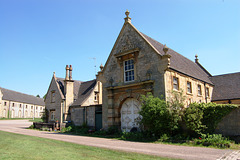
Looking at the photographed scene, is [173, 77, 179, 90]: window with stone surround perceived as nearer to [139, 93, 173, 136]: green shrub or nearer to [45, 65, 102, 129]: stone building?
[139, 93, 173, 136]: green shrub

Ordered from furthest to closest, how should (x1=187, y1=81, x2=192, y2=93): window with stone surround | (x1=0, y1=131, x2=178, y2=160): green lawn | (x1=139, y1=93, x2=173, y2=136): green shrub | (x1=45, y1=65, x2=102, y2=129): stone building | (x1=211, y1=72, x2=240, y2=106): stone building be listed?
(x1=45, y1=65, x2=102, y2=129): stone building, (x1=211, y1=72, x2=240, y2=106): stone building, (x1=187, y1=81, x2=192, y2=93): window with stone surround, (x1=139, y1=93, x2=173, y2=136): green shrub, (x1=0, y1=131, x2=178, y2=160): green lawn

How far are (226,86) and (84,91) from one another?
1904 centimetres

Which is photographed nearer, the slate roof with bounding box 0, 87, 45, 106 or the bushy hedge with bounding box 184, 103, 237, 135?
the bushy hedge with bounding box 184, 103, 237, 135

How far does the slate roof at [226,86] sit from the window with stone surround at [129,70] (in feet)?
38.2

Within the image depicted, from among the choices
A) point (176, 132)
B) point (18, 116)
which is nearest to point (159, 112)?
point (176, 132)

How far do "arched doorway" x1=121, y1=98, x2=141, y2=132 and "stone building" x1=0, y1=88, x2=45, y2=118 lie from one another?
50.7m

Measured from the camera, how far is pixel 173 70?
637 inches

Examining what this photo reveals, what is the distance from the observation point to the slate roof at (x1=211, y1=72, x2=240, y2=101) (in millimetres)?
21789

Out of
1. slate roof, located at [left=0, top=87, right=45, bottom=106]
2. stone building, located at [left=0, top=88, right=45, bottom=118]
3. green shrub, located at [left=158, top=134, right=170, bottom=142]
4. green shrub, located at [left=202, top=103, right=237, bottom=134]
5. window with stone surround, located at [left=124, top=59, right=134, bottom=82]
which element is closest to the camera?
green shrub, located at [left=202, top=103, right=237, bottom=134]

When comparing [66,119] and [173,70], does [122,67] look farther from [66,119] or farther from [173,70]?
[66,119]

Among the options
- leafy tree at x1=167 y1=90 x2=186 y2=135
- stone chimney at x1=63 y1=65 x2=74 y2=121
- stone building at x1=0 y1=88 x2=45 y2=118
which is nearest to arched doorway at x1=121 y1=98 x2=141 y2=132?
leafy tree at x1=167 y1=90 x2=186 y2=135

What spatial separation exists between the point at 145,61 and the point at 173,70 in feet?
8.11

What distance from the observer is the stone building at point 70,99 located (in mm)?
24208

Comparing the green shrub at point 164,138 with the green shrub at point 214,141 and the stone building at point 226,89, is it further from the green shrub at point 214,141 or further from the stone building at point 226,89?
the stone building at point 226,89
